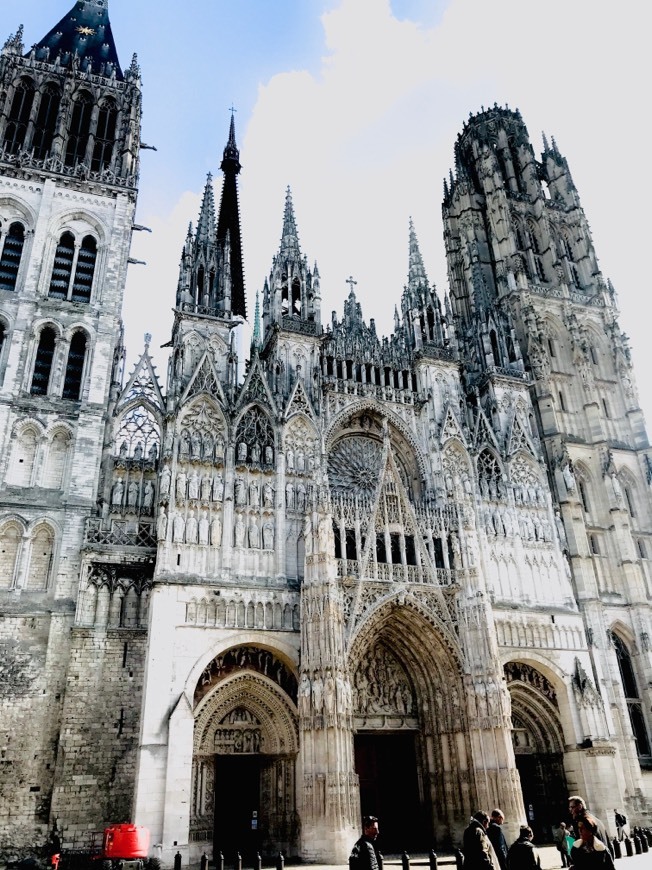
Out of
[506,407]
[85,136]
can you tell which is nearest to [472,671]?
[506,407]

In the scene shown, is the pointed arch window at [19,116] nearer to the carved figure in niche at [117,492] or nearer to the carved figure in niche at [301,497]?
the carved figure in niche at [117,492]

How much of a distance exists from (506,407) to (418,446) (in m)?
5.61

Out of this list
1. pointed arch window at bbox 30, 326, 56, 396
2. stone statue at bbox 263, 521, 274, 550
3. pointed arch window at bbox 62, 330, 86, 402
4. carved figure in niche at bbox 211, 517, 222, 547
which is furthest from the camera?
pointed arch window at bbox 62, 330, 86, 402

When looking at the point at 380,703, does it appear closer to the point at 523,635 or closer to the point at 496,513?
the point at 523,635

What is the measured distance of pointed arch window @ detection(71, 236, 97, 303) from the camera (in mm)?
29562

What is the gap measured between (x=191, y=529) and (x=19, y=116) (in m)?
22.3

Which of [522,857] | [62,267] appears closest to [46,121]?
[62,267]

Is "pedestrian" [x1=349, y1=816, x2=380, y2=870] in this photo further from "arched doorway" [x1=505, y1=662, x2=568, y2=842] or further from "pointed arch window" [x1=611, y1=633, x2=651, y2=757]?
"pointed arch window" [x1=611, y1=633, x2=651, y2=757]

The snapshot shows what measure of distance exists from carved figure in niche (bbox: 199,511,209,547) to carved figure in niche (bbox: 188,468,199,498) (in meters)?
0.73

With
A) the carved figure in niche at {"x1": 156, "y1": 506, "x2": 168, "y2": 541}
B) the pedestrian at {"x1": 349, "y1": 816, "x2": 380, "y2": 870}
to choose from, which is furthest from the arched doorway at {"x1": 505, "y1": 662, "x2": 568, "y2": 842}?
the pedestrian at {"x1": 349, "y1": 816, "x2": 380, "y2": 870}

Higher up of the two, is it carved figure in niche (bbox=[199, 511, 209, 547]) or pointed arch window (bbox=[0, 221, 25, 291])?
pointed arch window (bbox=[0, 221, 25, 291])

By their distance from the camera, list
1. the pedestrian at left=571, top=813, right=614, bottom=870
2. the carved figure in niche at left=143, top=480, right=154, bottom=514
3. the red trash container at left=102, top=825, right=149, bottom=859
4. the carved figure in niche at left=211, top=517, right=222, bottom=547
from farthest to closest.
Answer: the carved figure in niche at left=143, top=480, right=154, bottom=514, the carved figure in niche at left=211, top=517, right=222, bottom=547, the red trash container at left=102, top=825, right=149, bottom=859, the pedestrian at left=571, top=813, right=614, bottom=870

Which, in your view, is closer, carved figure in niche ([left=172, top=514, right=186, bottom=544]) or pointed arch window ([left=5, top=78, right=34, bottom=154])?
carved figure in niche ([left=172, top=514, right=186, bottom=544])

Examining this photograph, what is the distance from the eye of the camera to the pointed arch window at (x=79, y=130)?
33.0 m
